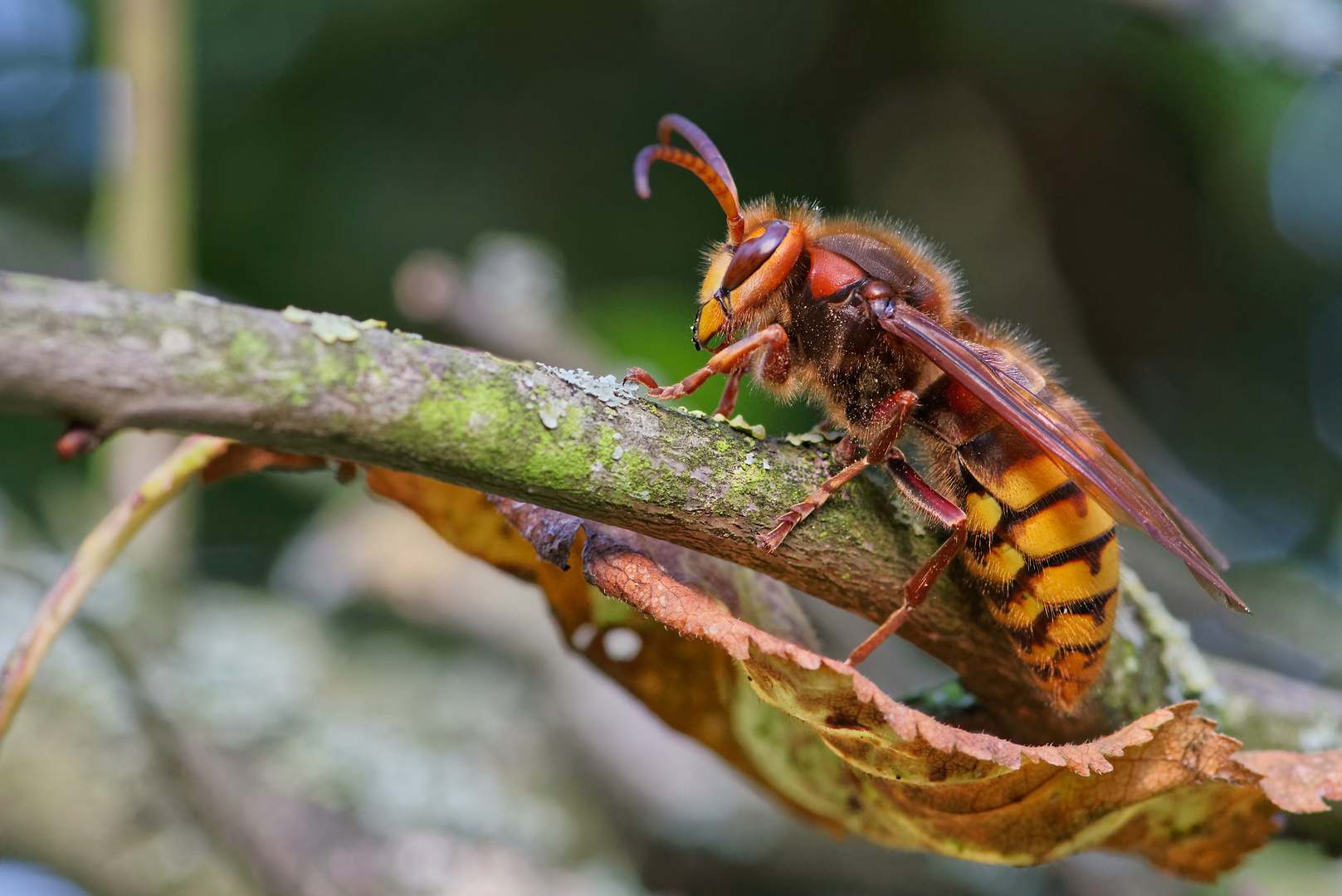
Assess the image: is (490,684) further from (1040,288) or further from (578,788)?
(1040,288)

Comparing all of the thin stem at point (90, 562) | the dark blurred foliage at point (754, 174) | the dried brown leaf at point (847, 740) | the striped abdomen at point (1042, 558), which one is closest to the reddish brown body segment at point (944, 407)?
the striped abdomen at point (1042, 558)

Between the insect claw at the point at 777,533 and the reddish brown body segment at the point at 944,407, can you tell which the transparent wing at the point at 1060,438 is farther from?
the insect claw at the point at 777,533

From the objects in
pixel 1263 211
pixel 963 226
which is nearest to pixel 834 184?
pixel 963 226

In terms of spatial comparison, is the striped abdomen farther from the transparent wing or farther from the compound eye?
the compound eye

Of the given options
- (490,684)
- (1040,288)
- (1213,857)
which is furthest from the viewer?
(1040,288)

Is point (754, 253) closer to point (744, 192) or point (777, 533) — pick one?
point (777, 533)

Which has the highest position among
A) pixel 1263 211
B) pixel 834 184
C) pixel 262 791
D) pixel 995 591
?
pixel 1263 211

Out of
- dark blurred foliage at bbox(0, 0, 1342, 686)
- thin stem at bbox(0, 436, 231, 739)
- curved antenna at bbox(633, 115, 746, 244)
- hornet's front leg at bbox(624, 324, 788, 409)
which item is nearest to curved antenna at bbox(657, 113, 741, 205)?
curved antenna at bbox(633, 115, 746, 244)
